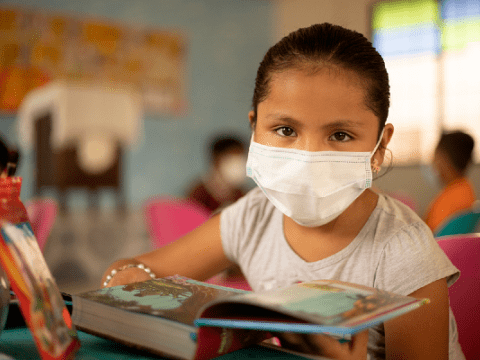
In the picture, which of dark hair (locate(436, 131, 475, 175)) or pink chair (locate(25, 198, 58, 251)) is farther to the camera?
dark hair (locate(436, 131, 475, 175))

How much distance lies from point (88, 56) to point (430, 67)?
3241 mm

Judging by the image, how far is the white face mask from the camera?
66cm

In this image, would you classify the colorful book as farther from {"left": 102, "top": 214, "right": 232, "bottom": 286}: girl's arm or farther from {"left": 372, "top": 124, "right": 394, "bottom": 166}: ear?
{"left": 372, "top": 124, "right": 394, "bottom": 166}: ear

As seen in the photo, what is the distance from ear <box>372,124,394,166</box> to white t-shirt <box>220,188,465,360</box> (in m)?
0.07

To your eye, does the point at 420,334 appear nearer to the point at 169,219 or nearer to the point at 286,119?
the point at 286,119

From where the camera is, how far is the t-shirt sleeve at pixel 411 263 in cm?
60

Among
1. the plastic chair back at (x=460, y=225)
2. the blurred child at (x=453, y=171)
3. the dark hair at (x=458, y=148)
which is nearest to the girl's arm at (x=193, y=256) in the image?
the plastic chair back at (x=460, y=225)

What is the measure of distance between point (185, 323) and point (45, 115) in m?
2.68

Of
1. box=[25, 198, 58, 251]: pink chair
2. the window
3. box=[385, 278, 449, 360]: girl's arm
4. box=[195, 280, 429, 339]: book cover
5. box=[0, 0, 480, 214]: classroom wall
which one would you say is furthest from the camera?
box=[0, 0, 480, 214]: classroom wall

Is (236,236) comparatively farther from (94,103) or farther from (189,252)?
(94,103)

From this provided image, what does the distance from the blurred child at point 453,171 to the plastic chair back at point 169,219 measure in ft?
4.03

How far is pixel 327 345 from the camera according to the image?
460mm

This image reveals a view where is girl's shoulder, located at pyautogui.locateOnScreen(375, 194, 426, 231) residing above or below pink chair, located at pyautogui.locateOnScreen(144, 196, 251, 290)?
above

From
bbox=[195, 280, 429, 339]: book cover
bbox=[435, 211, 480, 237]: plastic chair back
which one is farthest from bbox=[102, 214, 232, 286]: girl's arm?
bbox=[435, 211, 480, 237]: plastic chair back
